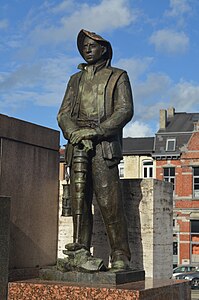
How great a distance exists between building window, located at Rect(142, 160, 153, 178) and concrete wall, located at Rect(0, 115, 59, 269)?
33176 millimetres

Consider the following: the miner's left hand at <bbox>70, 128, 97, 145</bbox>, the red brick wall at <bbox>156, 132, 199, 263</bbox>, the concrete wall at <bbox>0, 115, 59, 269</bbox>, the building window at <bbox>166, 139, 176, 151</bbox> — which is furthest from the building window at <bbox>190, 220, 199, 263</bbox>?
the miner's left hand at <bbox>70, 128, 97, 145</bbox>

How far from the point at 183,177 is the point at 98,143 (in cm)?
3271

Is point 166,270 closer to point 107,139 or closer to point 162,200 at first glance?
point 162,200

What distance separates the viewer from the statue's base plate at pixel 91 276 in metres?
5.16

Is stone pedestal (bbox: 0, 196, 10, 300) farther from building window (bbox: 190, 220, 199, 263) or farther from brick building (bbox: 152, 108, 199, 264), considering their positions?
building window (bbox: 190, 220, 199, 263)

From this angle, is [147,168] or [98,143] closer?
[98,143]

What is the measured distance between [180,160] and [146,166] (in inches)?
112

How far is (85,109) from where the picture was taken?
5855 millimetres

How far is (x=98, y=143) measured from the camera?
223 inches

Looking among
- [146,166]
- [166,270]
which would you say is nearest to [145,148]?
[146,166]

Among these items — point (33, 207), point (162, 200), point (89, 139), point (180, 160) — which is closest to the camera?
point (89, 139)

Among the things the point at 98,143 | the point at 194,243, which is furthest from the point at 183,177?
the point at 98,143

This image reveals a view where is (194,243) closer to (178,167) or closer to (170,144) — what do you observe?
(178,167)

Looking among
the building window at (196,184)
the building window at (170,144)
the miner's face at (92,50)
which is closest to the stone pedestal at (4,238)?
the miner's face at (92,50)
